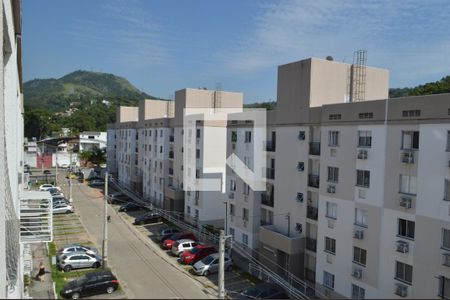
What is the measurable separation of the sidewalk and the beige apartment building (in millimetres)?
11381

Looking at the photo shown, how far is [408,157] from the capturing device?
48.9 feet

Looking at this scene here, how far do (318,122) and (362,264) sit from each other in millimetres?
7195

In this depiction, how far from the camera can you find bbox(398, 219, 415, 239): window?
15.0 metres

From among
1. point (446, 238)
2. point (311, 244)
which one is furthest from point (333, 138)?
point (446, 238)

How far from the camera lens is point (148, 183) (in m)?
42.4

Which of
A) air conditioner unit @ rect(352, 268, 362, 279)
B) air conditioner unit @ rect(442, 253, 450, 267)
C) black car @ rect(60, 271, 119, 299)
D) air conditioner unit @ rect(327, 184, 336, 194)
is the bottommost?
air conditioner unit @ rect(352, 268, 362, 279)

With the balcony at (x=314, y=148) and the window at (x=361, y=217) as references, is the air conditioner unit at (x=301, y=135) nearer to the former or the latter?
the balcony at (x=314, y=148)

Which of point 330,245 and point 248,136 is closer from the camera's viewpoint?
point 330,245

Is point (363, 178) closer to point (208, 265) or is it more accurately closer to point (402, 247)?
point (402, 247)

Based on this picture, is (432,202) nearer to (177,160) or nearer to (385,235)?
(385,235)

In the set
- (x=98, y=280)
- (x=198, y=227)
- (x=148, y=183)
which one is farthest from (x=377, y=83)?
(x=148, y=183)

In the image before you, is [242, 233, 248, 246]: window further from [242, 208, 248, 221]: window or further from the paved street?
the paved street

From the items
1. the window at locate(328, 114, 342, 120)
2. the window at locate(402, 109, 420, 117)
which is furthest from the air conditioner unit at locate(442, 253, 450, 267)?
the window at locate(328, 114, 342, 120)

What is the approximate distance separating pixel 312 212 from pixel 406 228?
5399 millimetres
